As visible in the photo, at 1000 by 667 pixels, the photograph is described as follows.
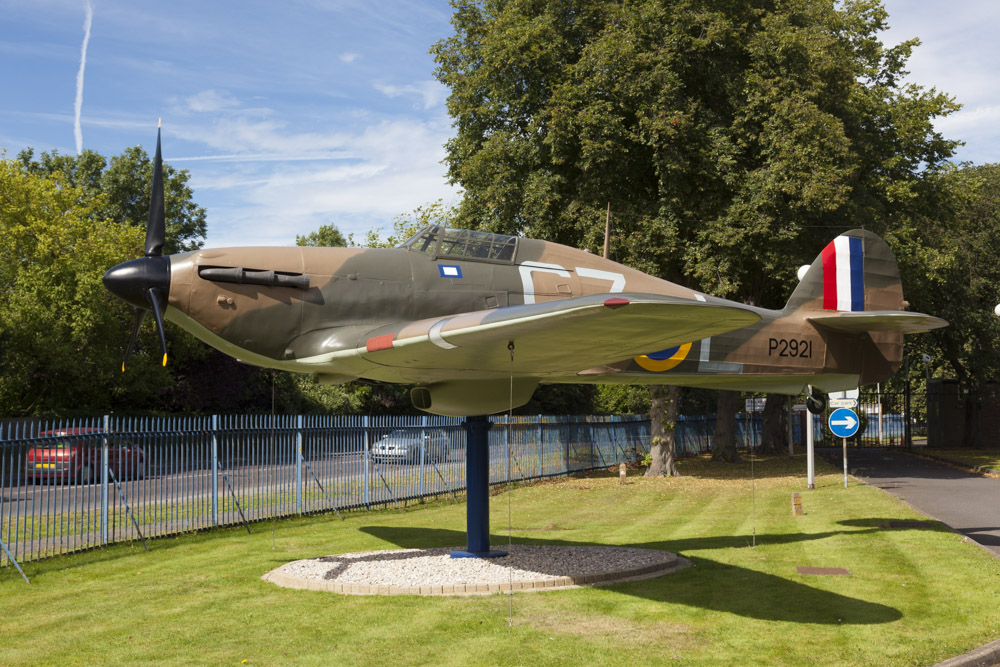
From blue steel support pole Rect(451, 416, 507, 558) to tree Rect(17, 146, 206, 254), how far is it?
40.1 m

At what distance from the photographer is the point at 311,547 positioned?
42.9 feet

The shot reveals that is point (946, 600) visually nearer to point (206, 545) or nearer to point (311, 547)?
point (311, 547)

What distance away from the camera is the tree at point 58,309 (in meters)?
29.2

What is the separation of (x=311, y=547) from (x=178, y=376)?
27.5 metres

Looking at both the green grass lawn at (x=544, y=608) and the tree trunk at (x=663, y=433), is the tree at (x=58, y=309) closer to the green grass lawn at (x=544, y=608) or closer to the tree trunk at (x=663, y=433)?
the green grass lawn at (x=544, y=608)

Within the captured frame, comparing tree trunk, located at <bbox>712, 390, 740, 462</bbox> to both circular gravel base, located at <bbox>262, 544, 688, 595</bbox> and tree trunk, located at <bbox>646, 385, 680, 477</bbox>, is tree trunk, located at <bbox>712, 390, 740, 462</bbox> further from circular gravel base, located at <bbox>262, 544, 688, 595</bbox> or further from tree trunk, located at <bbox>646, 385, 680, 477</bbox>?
circular gravel base, located at <bbox>262, 544, 688, 595</bbox>

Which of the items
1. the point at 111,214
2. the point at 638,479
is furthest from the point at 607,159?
the point at 111,214

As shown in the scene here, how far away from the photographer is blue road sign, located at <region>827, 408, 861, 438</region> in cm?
1852

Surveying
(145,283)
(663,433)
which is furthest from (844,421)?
(145,283)

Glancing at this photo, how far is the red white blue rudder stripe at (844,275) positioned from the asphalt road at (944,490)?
4311mm

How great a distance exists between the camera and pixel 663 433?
27.6 meters

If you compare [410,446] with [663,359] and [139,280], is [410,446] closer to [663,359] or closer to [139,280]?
Result: [663,359]

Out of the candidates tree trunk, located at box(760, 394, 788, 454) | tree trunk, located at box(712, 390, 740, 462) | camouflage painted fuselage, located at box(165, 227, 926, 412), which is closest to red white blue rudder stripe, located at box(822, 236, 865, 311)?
camouflage painted fuselage, located at box(165, 227, 926, 412)

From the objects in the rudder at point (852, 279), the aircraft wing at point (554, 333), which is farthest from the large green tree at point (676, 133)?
the aircraft wing at point (554, 333)
